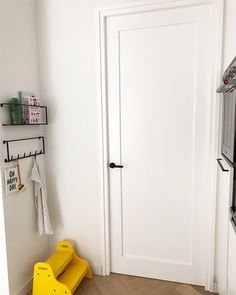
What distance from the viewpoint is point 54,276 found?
1.87 metres

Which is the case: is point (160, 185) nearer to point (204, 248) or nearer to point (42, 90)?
point (204, 248)

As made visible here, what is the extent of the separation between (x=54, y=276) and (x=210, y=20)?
88.7 inches

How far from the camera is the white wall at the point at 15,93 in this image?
1.81 metres

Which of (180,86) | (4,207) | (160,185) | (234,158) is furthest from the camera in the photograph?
(160,185)

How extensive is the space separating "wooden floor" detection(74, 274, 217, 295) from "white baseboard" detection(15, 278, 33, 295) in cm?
40

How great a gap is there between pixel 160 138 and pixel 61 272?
141 cm

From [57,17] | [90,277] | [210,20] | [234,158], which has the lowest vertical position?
[90,277]

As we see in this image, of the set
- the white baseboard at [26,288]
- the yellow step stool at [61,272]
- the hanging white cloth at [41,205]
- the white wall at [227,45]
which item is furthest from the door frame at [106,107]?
the white baseboard at [26,288]

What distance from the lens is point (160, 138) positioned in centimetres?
203

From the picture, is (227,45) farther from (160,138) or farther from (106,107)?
(106,107)

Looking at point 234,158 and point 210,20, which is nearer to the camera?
point 234,158

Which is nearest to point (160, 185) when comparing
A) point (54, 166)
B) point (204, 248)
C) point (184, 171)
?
point (184, 171)

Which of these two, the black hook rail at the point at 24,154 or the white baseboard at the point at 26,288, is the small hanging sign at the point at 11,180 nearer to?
the black hook rail at the point at 24,154

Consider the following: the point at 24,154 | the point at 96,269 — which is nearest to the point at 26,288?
the point at 96,269
